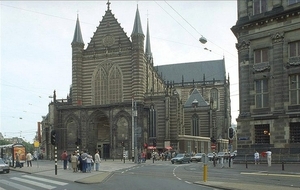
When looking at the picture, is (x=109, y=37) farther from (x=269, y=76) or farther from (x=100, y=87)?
(x=269, y=76)

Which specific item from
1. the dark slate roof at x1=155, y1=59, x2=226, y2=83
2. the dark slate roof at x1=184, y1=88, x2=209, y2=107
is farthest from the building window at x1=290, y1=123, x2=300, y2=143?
the dark slate roof at x1=155, y1=59, x2=226, y2=83

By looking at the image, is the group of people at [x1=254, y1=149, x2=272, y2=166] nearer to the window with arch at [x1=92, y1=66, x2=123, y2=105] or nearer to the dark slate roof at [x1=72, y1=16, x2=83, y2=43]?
the window with arch at [x1=92, y1=66, x2=123, y2=105]

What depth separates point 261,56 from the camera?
118 feet

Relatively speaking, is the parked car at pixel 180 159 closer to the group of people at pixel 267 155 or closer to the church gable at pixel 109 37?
the group of people at pixel 267 155

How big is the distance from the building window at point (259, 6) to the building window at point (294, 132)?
10.4 m

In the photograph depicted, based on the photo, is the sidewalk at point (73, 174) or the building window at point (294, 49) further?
the building window at point (294, 49)

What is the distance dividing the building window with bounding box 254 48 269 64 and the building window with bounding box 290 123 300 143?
6.31 m

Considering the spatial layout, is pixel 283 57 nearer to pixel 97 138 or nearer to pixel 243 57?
pixel 243 57

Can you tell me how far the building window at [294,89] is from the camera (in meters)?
33.4

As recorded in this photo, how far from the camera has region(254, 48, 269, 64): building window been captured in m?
35.7

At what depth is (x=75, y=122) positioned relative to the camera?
222 ft

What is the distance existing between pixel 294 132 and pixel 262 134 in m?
3.03

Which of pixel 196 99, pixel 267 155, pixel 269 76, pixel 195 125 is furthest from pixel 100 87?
pixel 267 155

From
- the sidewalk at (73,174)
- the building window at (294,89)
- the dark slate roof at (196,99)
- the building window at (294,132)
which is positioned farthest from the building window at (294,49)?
the dark slate roof at (196,99)
